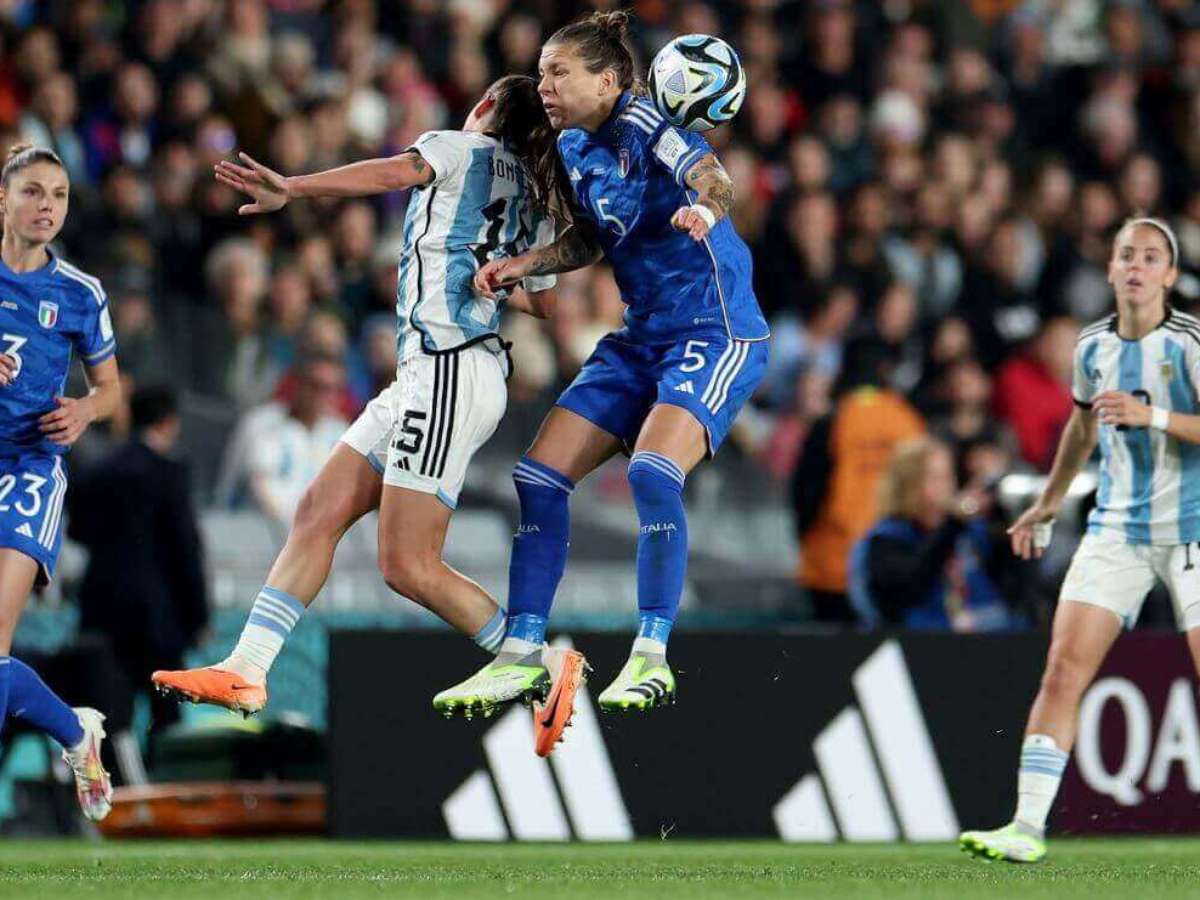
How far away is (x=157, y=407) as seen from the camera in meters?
11.6

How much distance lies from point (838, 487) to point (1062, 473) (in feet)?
12.4

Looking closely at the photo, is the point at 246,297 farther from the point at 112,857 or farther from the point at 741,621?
the point at 112,857

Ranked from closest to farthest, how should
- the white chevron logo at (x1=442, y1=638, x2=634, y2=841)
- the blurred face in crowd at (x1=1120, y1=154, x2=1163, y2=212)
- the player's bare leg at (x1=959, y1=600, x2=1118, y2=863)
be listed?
1. the player's bare leg at (x1=959, y1=600, x2=1118, y2=863)
2. the white chevron logo at (x1=442, y1=638, x2=634, y2=841)
3. the blurred face in crowd at (x1=1120, y1=154, x2=1163, y2=212)

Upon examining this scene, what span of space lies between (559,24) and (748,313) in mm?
8382

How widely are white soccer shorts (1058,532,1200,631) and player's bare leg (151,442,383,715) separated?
2640 millimetres

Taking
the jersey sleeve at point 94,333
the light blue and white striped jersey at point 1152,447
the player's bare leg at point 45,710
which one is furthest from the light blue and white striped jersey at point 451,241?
the light blue and white striped jersey at point 1152,447

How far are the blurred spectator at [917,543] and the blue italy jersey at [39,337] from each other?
14.1 feet

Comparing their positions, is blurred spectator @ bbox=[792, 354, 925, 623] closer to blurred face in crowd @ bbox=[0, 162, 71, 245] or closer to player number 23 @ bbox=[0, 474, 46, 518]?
player number 23 @ bbox=[0, 474, 46, 518]

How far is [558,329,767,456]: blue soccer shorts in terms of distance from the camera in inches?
322

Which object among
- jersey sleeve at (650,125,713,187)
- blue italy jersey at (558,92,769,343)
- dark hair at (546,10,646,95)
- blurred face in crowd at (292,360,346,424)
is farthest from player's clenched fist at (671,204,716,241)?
blurred face in crowd at (292,360,346,424)

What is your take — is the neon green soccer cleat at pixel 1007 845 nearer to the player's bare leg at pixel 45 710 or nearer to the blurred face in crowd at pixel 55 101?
the player's bare leg at pixel 45 710

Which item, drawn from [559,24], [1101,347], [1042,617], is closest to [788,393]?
[1042,617]

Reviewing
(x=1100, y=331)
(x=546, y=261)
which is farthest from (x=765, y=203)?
(x=546, y=261)

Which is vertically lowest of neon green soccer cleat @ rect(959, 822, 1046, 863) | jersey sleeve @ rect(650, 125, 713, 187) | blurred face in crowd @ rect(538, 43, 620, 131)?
neon green soccer cleat @ rect(959, 822, 1046, 863)
